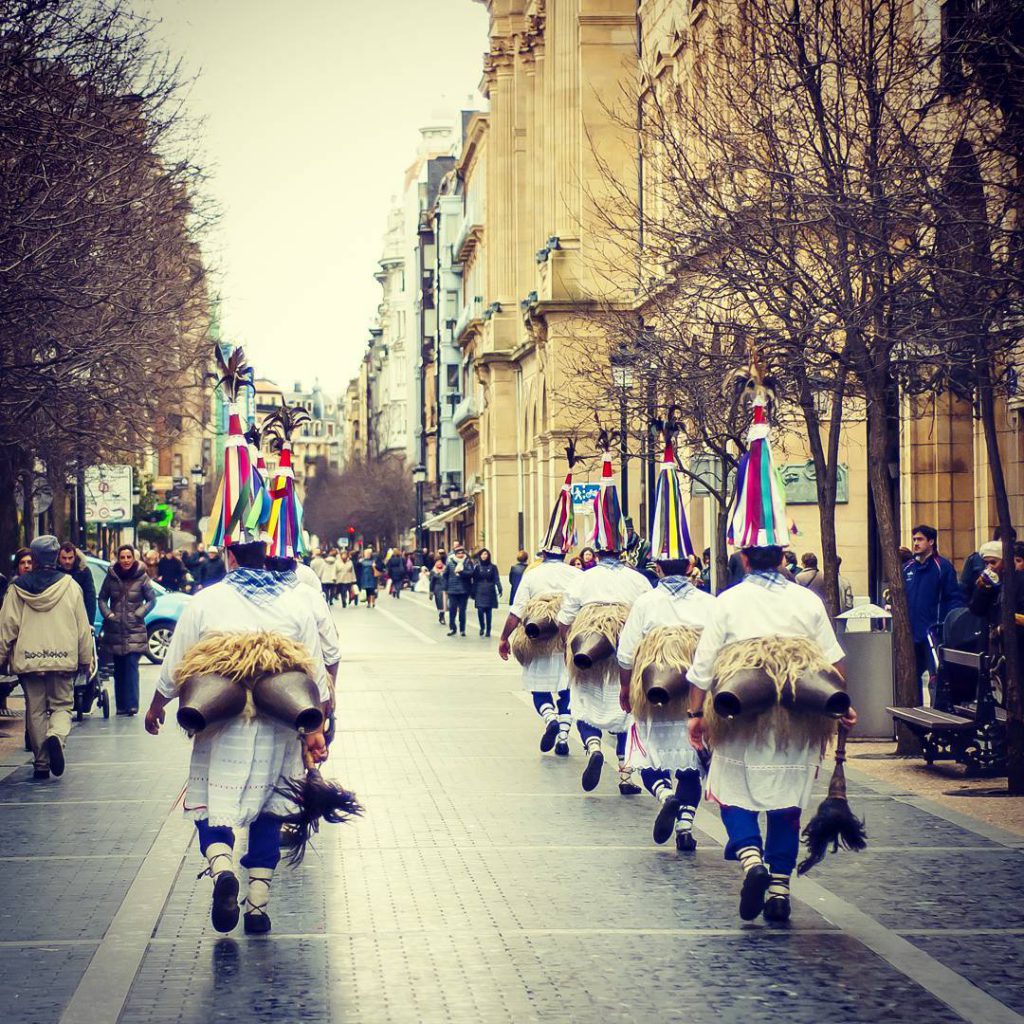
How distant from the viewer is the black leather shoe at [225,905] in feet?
27.9

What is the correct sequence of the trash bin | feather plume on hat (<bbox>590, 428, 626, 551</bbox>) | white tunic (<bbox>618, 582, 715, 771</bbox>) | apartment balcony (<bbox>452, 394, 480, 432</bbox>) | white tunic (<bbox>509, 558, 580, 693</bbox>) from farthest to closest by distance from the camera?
apartment balcony (<bbox>452, 394, 480, 432</bbox>), the trash bin, white tunic (<bbox>509, 558, 580, 693</bbox>), feather plume on hat (<bbox>590, 428, 626, 551</bbox>), white tunic (<bbox>618, 582, 715, 771</bbox>)

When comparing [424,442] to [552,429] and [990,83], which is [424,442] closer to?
[552,429]

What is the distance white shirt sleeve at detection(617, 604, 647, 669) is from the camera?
11688mm

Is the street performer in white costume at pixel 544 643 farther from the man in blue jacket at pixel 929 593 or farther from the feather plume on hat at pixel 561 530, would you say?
the man in blue jacket at pixel 929 593

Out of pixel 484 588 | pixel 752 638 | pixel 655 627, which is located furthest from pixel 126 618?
pixel 484 588

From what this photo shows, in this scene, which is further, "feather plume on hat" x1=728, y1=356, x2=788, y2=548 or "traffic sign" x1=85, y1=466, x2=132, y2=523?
"traffic sign" x1=85, y1=466, x2=132, y2=523

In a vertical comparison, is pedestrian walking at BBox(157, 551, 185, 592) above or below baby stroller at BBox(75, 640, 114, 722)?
above

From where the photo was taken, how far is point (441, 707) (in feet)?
71.2

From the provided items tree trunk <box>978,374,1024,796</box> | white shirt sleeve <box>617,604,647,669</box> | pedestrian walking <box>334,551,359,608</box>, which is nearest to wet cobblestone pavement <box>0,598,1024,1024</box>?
Result: tree trunk <box>978,374,1024,796</box>

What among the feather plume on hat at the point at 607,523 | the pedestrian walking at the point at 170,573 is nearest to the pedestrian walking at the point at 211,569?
the pedestrian walking at the point at 170,573

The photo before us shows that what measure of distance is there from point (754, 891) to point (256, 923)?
220cm

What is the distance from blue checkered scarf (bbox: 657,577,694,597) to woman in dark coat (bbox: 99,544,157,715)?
10703 mm

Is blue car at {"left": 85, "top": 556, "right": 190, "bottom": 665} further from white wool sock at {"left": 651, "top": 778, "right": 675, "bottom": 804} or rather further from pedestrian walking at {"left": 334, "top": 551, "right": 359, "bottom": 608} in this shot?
pedestrian walking at {"left": 334, "top": 551, "right": 359, "bottom": 608}

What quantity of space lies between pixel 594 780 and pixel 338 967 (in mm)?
5903
